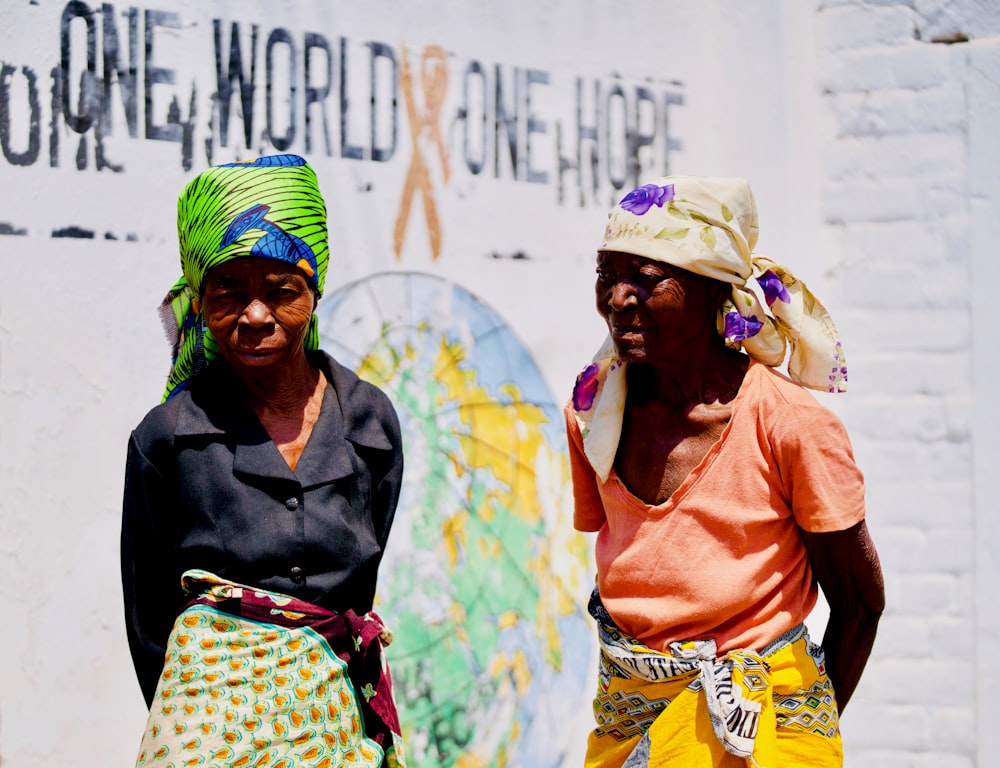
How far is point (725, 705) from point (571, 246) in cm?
215

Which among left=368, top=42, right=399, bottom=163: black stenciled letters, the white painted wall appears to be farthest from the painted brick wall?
left=368, top=42, right=399, bottom=163: black stenciled letters

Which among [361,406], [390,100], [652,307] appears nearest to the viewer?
[652,307]

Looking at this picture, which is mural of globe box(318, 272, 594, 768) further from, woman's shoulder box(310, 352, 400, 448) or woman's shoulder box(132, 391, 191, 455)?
woman's shoulder box(132, 391, 191, 455)

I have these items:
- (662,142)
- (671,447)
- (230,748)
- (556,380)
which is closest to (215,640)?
(230,748)

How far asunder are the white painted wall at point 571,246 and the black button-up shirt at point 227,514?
0.89 m

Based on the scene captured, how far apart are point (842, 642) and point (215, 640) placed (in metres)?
1.22

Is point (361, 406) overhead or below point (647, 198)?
below

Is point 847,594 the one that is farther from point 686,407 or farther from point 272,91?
point 272,91

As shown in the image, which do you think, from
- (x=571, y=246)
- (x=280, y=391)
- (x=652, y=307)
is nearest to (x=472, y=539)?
(x=571, y=246)

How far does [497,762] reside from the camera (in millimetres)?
4035

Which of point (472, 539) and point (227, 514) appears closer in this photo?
point (227, 514)

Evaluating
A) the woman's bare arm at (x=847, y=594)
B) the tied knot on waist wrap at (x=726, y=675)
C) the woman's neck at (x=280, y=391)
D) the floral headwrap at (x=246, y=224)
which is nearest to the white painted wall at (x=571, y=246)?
the floral headwrap at (x=246, y=224)

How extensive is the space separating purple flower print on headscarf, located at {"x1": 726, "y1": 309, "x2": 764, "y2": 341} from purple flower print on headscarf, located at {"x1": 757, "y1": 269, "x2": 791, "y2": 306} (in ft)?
0.29

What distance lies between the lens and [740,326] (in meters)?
2.57
